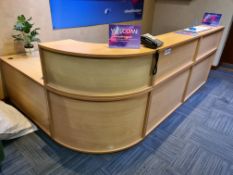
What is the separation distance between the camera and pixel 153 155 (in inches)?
74.9

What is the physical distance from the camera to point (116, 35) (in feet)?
4.75

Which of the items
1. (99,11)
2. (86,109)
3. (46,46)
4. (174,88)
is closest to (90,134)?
(86,109)

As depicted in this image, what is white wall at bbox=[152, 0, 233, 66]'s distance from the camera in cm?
371

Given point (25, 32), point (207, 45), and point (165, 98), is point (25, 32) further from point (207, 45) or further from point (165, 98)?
point (207, 45)

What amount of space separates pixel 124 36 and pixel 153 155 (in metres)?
1.22

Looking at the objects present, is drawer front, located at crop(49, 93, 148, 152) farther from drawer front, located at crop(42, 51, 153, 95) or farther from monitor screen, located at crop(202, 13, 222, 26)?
monitor screen, located at crop(202, 13, 222, 26)

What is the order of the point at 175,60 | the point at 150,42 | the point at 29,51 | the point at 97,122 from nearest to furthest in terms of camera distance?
1. the point at 150,42
2. the point at 97,122
3. the point at 175,60
4. the point at 29,51

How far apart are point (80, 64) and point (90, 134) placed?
698 millimetres

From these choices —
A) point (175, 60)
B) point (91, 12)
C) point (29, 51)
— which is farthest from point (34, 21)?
point (175, 60)

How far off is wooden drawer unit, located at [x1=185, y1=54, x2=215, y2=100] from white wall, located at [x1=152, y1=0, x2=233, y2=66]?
1086mm

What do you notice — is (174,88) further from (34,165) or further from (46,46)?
(34,165)

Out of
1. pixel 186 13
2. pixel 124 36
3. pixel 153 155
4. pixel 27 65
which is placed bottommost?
pixel 153 155

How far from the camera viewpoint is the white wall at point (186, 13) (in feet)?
12.2

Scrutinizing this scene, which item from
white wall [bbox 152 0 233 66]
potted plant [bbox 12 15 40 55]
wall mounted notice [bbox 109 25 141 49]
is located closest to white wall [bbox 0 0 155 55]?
potted plant [bbox 12 15 40 55]
